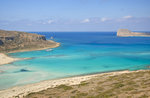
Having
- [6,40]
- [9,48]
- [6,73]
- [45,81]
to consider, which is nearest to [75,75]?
[45,81]

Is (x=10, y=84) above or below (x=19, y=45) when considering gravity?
below

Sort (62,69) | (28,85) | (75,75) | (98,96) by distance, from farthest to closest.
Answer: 1. (62,69)
2. (75,75)
3. (28,85)
4. (98,96)

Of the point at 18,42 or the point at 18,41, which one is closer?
the point at 18,42

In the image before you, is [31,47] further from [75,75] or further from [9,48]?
[75,75]

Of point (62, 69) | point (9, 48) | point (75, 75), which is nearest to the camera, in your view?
point (75, 75)

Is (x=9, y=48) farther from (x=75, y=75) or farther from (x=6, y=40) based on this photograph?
(x=75, y=75)

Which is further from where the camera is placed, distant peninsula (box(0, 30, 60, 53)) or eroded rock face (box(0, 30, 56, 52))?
eroded rock face (box(0, 30, 56, 52))

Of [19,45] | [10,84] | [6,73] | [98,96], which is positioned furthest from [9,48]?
[98,96]

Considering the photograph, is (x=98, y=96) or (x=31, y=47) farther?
(x=31, y=47)

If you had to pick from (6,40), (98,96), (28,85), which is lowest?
(28,85)

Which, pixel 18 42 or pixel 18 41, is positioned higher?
pixel 18 41

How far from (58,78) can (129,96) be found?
2126 cm

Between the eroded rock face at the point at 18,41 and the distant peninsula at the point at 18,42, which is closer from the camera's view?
the distant peninsula at the point at 18,42

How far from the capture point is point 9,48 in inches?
3243
